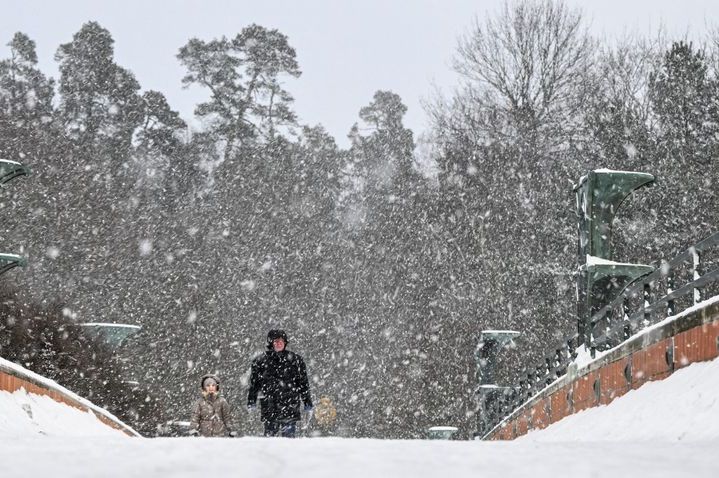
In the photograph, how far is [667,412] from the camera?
30.8 feet

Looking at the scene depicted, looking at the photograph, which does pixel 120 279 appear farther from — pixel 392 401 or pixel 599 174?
pixel 599 174

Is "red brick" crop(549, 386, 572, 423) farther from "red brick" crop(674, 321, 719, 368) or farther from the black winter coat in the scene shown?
"red brick" crop(674, 321, 719, 368)

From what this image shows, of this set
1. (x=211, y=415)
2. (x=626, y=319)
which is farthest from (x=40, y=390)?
(x=626, y=319)

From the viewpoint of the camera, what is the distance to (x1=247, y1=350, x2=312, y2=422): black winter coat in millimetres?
12164

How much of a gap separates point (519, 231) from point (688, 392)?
26.9 meters

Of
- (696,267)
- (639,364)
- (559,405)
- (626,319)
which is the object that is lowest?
(559,405)

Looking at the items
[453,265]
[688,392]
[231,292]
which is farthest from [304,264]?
[688,392]

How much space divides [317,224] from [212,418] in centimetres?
5148

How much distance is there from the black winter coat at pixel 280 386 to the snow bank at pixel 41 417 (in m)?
2.09

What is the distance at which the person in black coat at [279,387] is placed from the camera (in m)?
12.2

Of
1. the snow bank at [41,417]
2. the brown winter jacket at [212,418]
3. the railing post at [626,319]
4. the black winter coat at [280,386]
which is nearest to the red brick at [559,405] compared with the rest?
the railing post at [626,319]

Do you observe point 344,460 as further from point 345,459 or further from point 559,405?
point 559,405

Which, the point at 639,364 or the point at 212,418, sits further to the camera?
the point at 212,418

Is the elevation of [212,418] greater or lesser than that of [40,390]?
lesser
